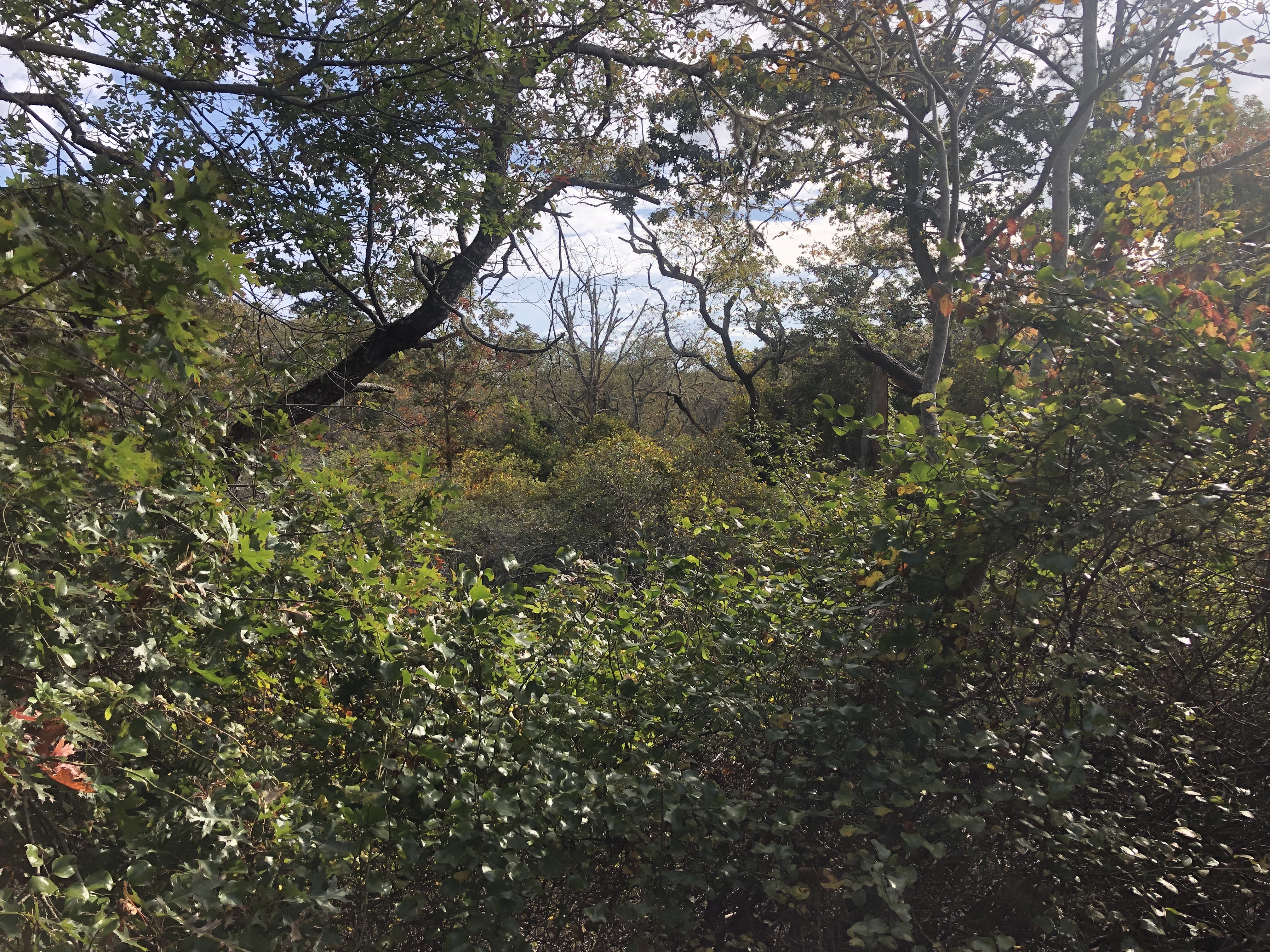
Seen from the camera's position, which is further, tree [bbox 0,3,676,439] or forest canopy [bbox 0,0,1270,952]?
tree [bbox 0,3,676,439]

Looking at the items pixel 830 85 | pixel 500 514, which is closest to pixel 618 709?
pixel 830 85

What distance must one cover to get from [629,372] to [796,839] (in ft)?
88.3

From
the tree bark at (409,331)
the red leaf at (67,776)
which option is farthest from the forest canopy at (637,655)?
the tree bark at (409,331)

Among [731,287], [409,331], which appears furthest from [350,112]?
[731,287]

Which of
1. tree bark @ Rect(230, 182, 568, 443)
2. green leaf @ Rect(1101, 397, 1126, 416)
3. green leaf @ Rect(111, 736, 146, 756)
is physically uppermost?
tree bark @ Rect(230, 182, 568, 443)

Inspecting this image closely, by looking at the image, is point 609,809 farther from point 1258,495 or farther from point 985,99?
point 985,99

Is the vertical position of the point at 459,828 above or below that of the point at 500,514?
below

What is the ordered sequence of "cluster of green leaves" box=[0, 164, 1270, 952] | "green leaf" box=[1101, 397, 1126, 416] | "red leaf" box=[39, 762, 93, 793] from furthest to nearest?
"green leaf" box=[1101, 397, 1126, 416] → "cluster of green leaves" box=[0, 164, 1270, 952] → "red leaf" box=[39, 762, 93, 793]

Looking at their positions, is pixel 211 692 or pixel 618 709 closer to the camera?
pixel 211 692

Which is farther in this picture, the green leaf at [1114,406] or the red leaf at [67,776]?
the green leaf at [1114,406]

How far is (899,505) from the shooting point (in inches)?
89.5

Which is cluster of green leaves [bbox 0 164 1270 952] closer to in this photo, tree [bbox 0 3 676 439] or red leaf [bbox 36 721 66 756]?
red leaf [bbox 36 721 66 756]

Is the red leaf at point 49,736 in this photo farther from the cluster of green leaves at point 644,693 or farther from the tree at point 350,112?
the tree at point 350,112

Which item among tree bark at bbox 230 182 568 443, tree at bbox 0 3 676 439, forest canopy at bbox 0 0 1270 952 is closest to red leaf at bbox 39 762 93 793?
forest canopy at bbox 0 0 1270 952
